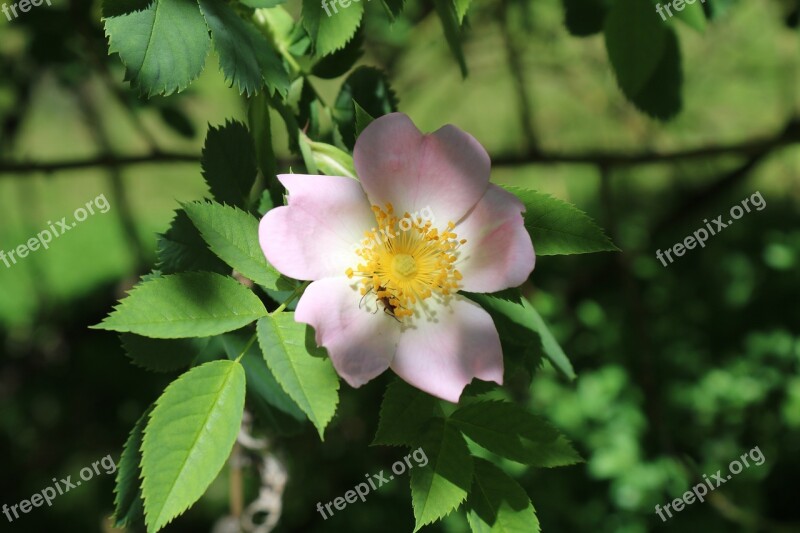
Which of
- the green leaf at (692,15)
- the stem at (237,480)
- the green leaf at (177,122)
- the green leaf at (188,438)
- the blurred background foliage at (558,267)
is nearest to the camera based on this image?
the green leaf at (188,438)

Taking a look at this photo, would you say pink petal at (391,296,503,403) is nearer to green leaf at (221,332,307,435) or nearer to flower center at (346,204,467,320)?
flower center at (346,204,467,320)

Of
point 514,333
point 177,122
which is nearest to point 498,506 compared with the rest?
point 514,333

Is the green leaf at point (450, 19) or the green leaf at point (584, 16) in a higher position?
the green leaf at point (450, 19)

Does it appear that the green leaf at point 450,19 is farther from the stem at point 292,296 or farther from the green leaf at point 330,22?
the stem at point 292,296

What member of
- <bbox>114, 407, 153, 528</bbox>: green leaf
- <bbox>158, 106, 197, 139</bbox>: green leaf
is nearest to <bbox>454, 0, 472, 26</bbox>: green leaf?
<bbox>114, 407, 153, 528</bbox>: green leaf

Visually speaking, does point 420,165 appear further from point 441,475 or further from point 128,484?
point 128,484

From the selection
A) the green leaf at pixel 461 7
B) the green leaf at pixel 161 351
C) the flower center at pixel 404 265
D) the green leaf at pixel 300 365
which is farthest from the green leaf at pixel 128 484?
the green leaf at pixel 461 7

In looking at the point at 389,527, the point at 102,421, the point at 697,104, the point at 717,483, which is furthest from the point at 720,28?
the point at 102,421
